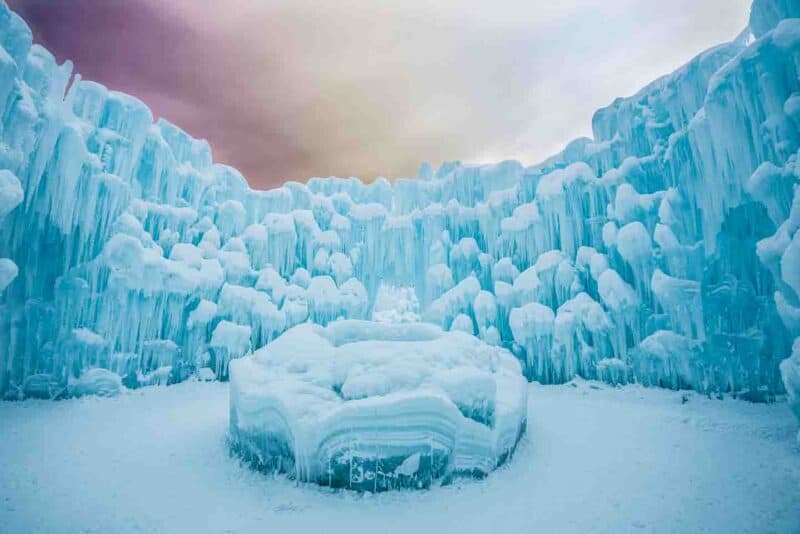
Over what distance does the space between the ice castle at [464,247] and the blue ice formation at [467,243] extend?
55mm

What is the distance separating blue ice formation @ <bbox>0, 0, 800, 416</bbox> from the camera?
777 centimetres

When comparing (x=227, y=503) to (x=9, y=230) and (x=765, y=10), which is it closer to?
(x=9, y=230)

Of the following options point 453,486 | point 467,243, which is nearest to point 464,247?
point 467,243

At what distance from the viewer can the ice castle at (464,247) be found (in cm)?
734

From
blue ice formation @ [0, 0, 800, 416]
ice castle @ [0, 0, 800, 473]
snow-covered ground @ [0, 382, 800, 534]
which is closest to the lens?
snow-covered ground @ [0, 382, 800, 534]

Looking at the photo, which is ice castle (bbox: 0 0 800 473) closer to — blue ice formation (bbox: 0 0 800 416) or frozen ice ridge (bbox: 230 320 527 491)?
blue ice formation (bbox: 0 0 800 416)

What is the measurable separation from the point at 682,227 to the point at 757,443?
631 centimetres

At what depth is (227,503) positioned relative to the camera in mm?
5184

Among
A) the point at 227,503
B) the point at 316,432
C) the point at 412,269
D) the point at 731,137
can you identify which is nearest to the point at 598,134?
the point at 731,137

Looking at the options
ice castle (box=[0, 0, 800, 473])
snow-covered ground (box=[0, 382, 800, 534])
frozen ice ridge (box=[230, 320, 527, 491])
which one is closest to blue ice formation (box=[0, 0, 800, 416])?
ice castle (box=[0, 0, 800, 473])

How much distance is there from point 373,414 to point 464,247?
1212 centimetres

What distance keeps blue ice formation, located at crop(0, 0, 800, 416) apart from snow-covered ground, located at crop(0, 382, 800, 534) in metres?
1.84

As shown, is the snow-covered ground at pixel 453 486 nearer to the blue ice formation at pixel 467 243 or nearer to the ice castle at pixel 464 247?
the ice castle at pixel 464 247

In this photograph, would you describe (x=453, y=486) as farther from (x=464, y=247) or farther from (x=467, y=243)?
(x=467, y=243)
